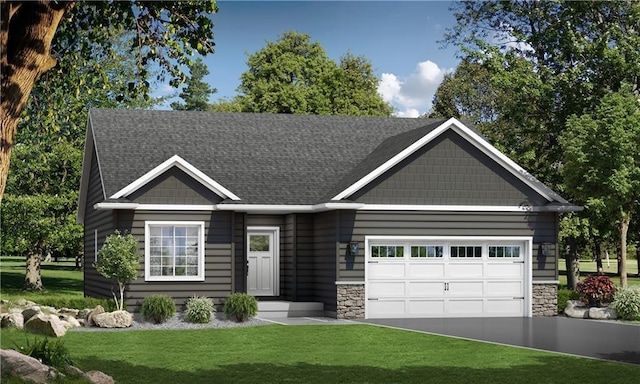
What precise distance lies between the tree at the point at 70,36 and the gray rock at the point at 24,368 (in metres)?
2.10

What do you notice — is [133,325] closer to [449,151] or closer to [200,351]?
[200,351]

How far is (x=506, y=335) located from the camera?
2105 centimetres

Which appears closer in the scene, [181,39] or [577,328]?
[181,39]

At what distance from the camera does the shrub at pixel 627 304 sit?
2550 centimetres

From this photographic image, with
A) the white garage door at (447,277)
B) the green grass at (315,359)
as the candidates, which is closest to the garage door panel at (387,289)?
the white garage door at (447,277)

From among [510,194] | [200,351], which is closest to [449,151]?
[510,194]

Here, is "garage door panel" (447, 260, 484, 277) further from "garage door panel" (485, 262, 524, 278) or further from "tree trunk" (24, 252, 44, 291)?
"tree trunk" (24, 252, 44, 291)

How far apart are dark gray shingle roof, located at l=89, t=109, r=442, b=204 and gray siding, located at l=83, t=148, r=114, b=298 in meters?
1.25

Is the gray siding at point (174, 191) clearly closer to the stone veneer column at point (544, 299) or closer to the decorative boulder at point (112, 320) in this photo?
the decorative boulder at point (112, 320)

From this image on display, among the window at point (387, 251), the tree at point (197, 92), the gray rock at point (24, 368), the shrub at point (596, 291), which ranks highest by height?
the tree at point (197, 92)

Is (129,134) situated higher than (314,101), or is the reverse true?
(314,101)

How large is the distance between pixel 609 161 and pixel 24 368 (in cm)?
2113

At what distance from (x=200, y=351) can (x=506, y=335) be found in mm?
7062

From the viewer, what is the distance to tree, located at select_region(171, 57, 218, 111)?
302 feet
